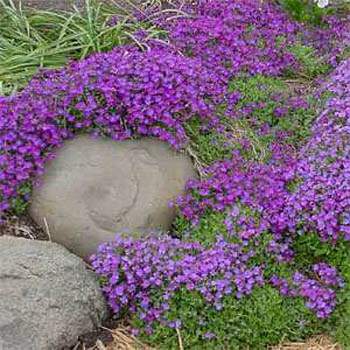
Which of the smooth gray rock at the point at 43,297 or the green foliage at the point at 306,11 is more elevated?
the green foliage at the point at 306,11

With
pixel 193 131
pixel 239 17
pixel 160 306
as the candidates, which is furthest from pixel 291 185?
pixel 239 17

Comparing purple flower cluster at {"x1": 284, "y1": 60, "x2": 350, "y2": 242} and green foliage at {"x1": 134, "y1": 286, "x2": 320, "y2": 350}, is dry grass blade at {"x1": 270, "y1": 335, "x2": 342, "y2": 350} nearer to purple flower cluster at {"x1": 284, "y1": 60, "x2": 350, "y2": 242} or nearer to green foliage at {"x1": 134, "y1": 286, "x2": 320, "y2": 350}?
green foliage at {"x1": 134, "y1": 286, "x2": 320, "y2": 350}

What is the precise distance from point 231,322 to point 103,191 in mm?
1049

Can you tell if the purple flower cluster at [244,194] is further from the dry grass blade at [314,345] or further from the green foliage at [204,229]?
the dry grass blade at [314,345]

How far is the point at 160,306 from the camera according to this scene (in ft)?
11.8

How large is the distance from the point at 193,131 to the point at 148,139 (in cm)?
32

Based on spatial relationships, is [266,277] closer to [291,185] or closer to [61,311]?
[291,185]

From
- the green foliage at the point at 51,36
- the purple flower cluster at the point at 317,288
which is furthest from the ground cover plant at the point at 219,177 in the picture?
the green foliage at the point at 51,36

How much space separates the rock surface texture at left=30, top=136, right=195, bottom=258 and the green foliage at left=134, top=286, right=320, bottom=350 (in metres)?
0.65

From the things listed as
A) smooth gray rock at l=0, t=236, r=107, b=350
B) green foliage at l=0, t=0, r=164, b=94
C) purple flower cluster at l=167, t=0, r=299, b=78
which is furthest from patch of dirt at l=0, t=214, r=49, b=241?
purple flower cluster at l=167, t=0, r=299, b=78

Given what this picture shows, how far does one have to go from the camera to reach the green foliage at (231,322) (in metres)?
3.53

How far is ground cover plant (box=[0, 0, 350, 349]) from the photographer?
3586 millimetres

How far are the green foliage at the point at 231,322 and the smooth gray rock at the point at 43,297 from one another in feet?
1.20

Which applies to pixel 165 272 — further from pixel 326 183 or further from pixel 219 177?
pixel 326 183
